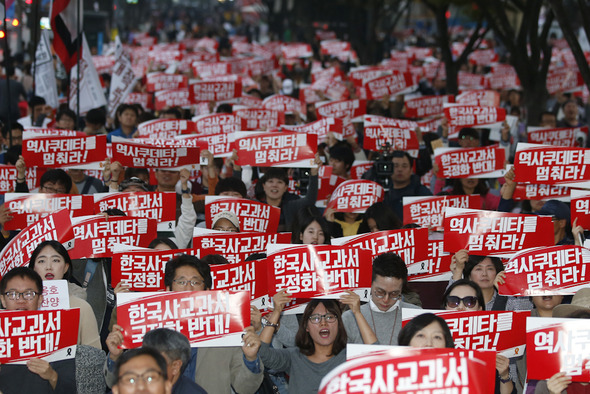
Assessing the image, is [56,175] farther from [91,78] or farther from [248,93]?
[248,93]

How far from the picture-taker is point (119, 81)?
681 inches

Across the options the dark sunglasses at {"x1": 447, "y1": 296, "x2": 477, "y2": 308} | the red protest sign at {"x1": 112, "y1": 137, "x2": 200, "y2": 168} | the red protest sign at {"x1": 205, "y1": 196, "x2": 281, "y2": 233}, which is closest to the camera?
the dark sunglasses at {"x1": 447, "y1": 296, "x2": 477, "y2": 308}

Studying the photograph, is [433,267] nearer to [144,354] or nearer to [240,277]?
[240,277]

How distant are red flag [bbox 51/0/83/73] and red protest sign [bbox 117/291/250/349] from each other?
921cm

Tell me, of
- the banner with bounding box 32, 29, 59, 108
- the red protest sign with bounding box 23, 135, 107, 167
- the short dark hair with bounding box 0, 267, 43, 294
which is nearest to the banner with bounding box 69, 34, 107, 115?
the banner with bounding box 32, 29, 59, 108

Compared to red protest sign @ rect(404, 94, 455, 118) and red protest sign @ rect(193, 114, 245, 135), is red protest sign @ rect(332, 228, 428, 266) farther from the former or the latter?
red protest sign @ rect(404, 94, 455, 118)

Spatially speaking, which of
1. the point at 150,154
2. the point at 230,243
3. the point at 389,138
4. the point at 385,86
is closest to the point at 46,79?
the point at 385,86

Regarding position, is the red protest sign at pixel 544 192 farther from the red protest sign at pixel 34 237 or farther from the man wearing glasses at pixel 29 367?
the man wearing glasses at pixel 29 367

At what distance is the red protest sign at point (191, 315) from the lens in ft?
20.7

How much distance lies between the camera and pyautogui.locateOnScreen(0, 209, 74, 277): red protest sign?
8102mm

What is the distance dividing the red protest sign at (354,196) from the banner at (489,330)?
3697 mm

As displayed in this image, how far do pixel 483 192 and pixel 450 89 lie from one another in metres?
13.1

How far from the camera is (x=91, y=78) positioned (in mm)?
15562

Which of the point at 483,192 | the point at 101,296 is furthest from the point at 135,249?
the point at 483,192
